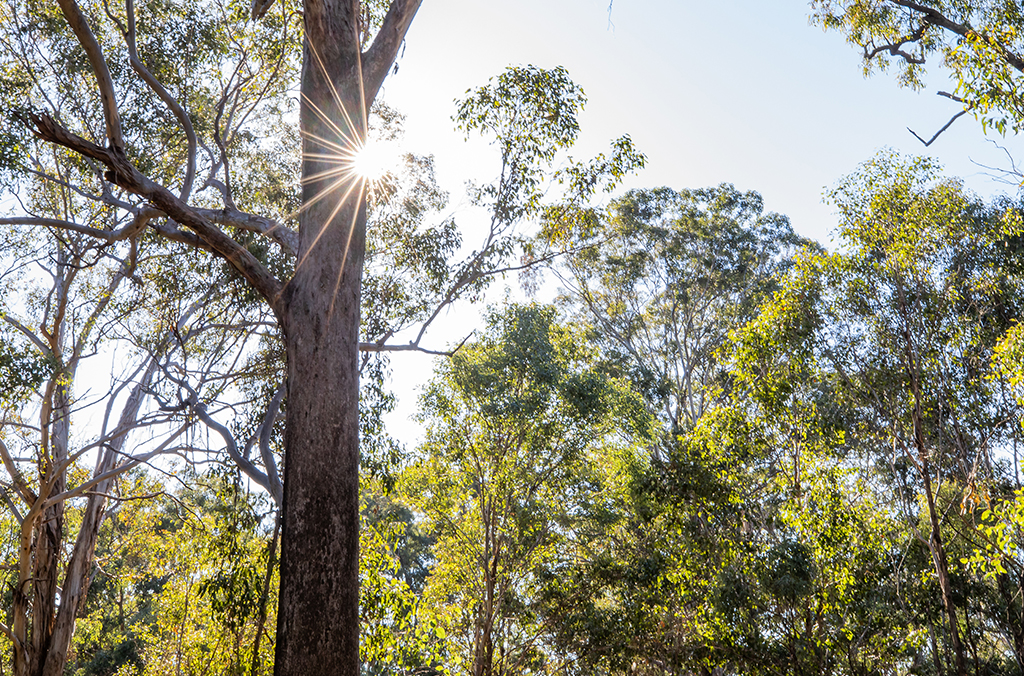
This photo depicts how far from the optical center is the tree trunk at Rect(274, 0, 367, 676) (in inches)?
119

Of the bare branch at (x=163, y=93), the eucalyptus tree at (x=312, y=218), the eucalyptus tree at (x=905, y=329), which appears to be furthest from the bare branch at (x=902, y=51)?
the bare branch at (x=163, y=93)

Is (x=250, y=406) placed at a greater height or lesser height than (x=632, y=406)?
lesser

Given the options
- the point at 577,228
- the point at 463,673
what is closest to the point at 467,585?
the point at 463,673

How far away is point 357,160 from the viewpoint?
4191 mm

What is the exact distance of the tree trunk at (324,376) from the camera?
3012mm

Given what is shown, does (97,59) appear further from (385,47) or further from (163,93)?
(385,47)

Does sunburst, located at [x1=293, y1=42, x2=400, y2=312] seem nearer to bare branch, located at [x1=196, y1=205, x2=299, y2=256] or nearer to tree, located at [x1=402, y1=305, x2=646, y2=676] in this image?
bare branch, located at [x1=196, y1=205, x2=299, y2=256]

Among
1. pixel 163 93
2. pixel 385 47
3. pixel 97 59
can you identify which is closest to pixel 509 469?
pixel 385 47

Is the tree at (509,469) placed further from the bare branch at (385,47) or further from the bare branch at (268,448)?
the bare branch at (385,47)

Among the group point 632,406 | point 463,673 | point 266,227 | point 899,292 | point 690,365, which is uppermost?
point 690,365

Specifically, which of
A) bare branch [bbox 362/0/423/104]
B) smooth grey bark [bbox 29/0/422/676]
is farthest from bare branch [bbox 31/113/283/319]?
bare branch [bbox 362/0/423/104]

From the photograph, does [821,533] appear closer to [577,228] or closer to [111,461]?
[577,228]

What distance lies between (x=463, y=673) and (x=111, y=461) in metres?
5.84

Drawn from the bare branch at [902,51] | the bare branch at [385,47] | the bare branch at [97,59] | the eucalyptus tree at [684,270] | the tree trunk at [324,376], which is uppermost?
the eucalyptus tree at [684,270]
